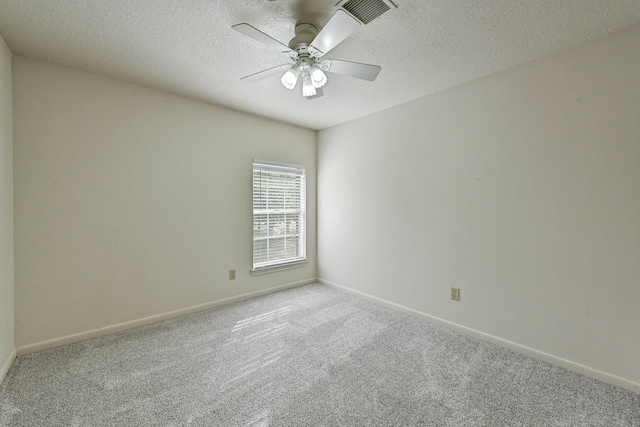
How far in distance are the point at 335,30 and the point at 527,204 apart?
77.7 inches

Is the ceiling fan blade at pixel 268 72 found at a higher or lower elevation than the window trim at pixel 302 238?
higher

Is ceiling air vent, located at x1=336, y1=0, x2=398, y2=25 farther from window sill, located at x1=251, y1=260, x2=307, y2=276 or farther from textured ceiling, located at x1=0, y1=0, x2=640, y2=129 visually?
window sill, located at x1=251, y1=260, x2=307, y2=276

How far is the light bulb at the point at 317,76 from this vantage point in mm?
1860

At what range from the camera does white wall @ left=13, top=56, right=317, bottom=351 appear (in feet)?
6.98

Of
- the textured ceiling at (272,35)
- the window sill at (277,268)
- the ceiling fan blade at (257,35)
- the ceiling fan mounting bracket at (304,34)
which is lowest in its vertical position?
the window sill at (277,268)

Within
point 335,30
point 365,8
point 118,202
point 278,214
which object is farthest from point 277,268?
point 365,8

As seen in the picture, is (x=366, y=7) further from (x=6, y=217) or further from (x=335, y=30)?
(x=6, y=217)

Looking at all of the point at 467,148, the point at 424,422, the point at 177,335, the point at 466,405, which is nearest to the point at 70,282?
the point at 177,335

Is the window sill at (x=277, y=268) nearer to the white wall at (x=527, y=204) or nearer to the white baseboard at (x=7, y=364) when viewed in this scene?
the white wall at (x=527, y=204)

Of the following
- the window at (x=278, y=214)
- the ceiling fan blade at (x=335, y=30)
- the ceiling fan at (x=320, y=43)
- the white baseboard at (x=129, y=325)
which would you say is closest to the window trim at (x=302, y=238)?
the window at (x=278, y=214)

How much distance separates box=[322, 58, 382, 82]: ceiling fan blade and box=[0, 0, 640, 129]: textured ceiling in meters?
0.23

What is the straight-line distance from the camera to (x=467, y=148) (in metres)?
2.51

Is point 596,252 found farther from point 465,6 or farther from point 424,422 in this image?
point 465,6

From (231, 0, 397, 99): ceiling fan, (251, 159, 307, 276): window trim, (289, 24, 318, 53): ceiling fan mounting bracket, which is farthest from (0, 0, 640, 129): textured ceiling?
(251, 159, 307, 276): window trim
